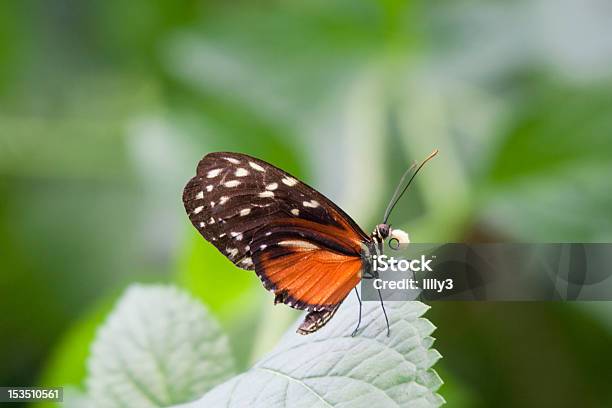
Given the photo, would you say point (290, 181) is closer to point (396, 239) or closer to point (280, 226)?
point (280, 226)

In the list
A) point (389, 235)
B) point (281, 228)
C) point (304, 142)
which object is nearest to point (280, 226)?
point (281, 228)

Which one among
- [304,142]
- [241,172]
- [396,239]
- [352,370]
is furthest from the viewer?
[304,142]

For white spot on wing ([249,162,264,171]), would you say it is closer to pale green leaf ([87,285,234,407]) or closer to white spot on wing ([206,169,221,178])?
white spot on wing ([206,169,221,178])

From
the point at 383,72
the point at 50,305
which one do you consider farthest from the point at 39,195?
the point at 383,72

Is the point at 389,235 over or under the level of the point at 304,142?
under

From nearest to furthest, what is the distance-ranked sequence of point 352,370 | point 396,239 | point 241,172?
point 352,370, point 241,172, point 396,239

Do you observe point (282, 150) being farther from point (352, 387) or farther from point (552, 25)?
point (352, 387)

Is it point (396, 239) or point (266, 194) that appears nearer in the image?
point (266, 194)

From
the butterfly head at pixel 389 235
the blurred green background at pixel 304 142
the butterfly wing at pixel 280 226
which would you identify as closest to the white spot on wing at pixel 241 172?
the butterfly wing at pixel 280 226
